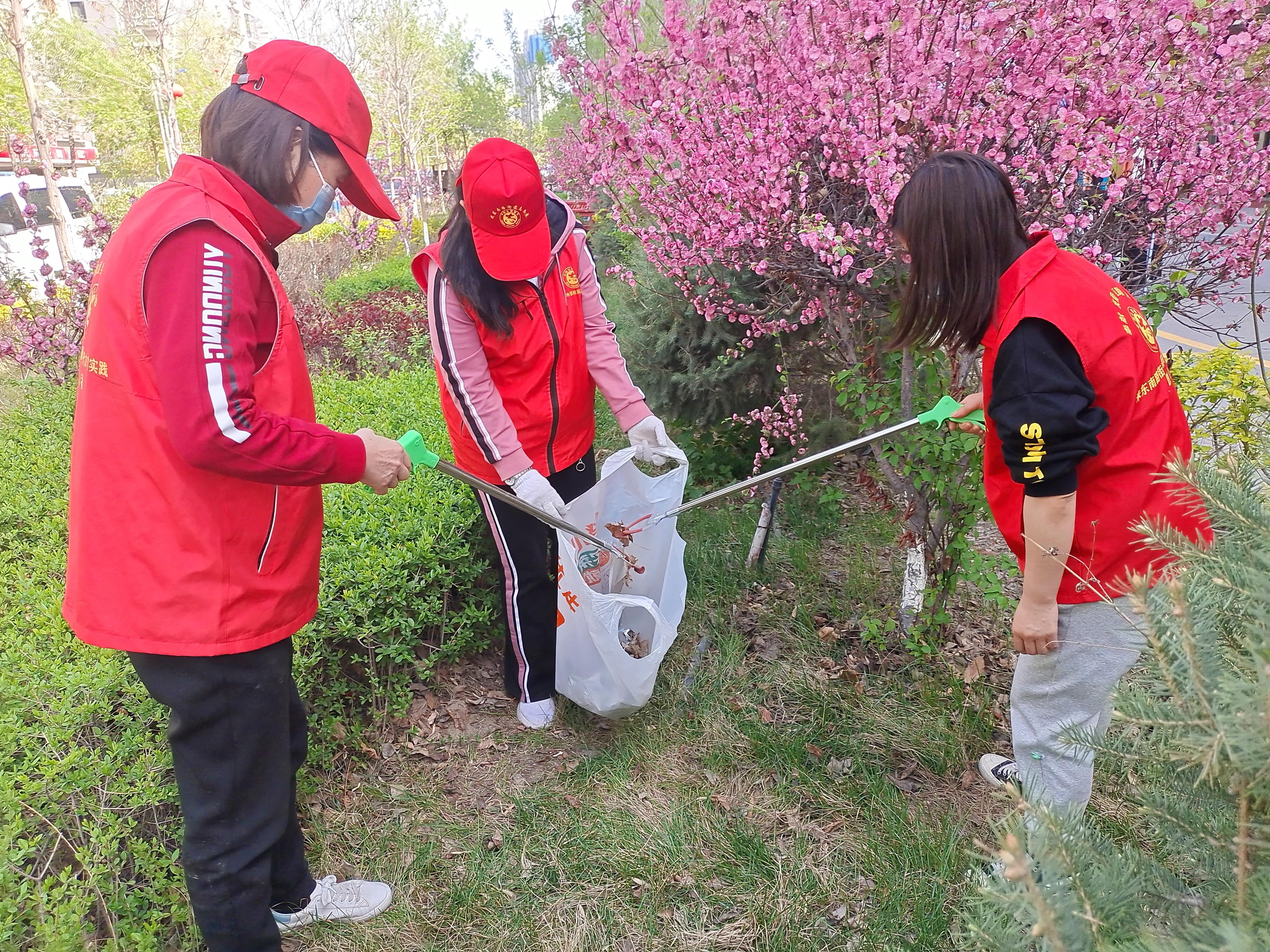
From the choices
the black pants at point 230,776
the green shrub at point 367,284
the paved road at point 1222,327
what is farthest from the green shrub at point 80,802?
the paved road at point 1222,327

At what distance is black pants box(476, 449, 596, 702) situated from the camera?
2.67 m

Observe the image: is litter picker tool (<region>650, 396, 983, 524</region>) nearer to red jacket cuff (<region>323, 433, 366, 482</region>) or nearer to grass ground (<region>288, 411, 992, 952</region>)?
grass ground (<region>288, 411, 992, 952</region>)

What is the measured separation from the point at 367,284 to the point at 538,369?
6396mm

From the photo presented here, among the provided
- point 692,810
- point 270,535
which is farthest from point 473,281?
point 692,810

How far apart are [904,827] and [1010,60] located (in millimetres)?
2197

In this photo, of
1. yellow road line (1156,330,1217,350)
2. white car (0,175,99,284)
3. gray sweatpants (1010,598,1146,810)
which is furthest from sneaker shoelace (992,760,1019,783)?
white car (0,175,99,284)

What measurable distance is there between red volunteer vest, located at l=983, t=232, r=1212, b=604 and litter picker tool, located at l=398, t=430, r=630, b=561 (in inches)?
48.8

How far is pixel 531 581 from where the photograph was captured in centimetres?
275

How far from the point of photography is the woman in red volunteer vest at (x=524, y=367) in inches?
91.6

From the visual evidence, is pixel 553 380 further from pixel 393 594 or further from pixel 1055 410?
pixel 1055 410

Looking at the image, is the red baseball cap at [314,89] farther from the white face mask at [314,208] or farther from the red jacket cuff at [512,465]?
the red jacket cuff at [512,465]

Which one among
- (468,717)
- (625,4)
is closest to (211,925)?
(468,717)

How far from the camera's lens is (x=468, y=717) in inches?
117

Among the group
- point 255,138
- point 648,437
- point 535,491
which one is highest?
point 255,138
